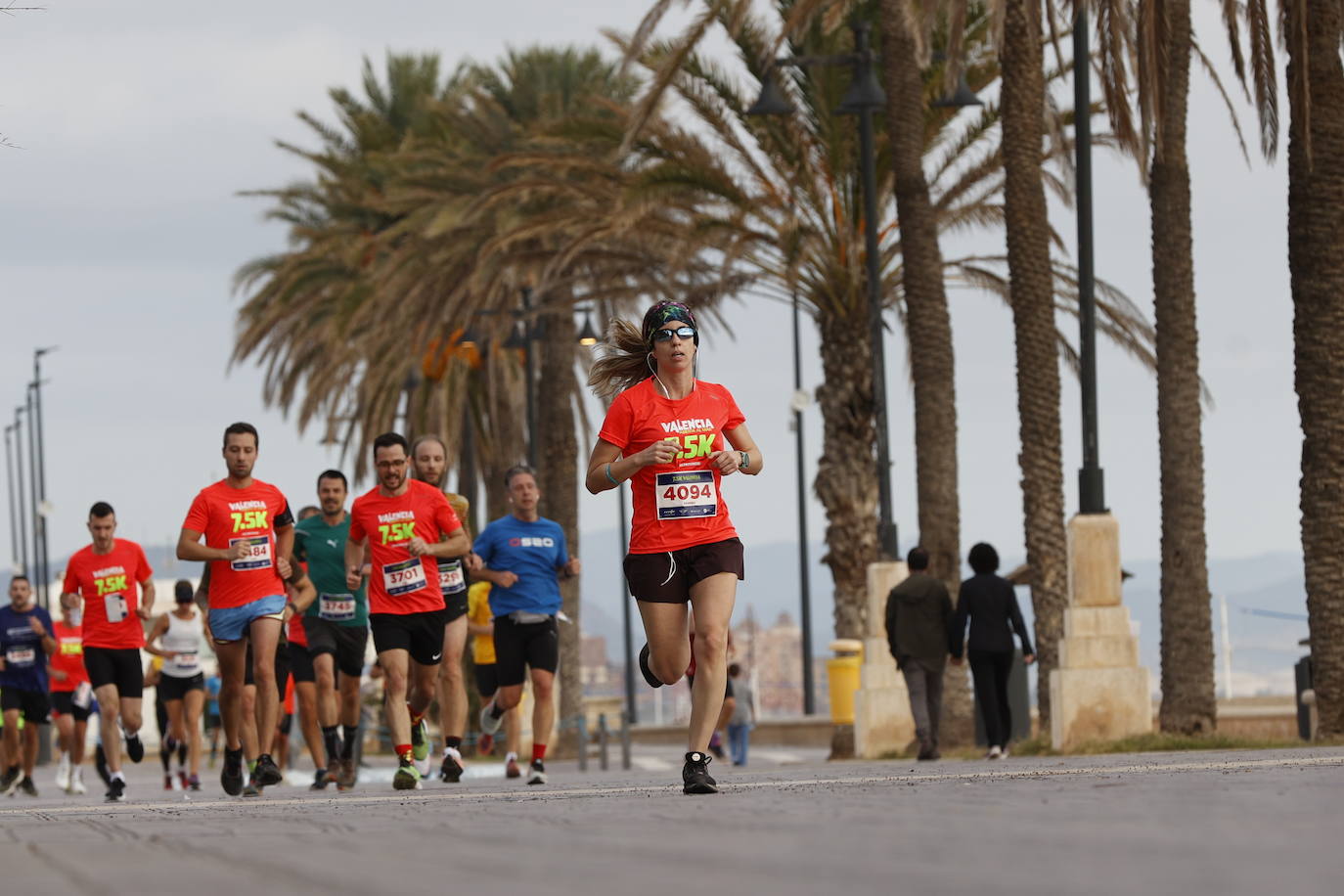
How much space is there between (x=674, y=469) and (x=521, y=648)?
213 inches

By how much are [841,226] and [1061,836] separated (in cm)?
2371

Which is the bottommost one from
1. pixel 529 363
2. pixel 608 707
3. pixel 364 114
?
pixel 608 707

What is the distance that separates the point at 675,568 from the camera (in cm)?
959

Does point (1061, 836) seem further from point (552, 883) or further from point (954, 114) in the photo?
point (954, 114)

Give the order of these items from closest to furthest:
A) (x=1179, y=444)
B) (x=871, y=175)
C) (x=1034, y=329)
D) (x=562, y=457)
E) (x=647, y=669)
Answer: (x=647, y=669), (x=1179, y=444), (x=1034, y=329), (x=871, y=175), (x=562, y=457)

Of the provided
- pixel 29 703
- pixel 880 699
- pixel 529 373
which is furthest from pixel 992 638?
pixel 529 373

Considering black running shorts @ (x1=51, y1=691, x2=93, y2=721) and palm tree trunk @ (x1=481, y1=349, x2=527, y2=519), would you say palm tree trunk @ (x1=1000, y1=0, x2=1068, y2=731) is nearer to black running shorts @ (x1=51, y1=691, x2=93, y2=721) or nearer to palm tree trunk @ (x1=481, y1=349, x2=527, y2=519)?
black running shorts @ (x1=51, y1=691, x2=93, y2=721)

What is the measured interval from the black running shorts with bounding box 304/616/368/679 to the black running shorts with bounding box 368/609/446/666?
124cm

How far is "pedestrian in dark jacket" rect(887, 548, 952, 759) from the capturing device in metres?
19.0

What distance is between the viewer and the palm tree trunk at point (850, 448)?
2886 cm

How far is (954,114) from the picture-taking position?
28719 millimetres

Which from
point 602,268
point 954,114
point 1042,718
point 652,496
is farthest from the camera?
point 602,268

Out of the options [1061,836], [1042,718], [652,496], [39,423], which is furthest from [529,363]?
[39,423]

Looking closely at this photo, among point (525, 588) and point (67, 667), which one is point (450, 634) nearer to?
point (525, 588)
